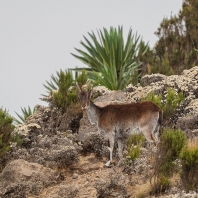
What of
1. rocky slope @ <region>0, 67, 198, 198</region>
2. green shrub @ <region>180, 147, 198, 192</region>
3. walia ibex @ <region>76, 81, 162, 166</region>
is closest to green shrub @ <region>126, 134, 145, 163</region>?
rocky slope @ <region>0, 67, 198, 198</region>

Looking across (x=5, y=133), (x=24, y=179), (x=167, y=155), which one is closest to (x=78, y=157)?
(x=24, y=179)

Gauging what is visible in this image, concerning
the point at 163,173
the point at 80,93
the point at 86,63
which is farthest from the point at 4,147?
the point at 86,63

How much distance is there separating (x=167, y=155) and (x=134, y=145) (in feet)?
7.66

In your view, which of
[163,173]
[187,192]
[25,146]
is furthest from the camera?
[25,146]

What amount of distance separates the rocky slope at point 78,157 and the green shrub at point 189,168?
26cm

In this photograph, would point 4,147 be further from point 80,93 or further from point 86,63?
point 86,63

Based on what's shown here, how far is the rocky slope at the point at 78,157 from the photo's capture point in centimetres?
1071

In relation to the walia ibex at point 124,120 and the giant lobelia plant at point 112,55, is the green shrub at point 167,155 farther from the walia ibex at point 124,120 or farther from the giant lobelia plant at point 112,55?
the giant lobelia plant at point 112,55

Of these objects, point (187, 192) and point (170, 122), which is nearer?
point (187, 192)

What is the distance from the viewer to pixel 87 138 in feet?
44.0

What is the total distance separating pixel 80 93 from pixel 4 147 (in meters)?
2.79

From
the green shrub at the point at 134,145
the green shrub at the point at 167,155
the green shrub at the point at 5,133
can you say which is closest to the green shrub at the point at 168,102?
the green shrub at the point at 134,145

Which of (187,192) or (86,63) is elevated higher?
(86,63)

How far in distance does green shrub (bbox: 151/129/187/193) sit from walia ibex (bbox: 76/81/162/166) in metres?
1.22
